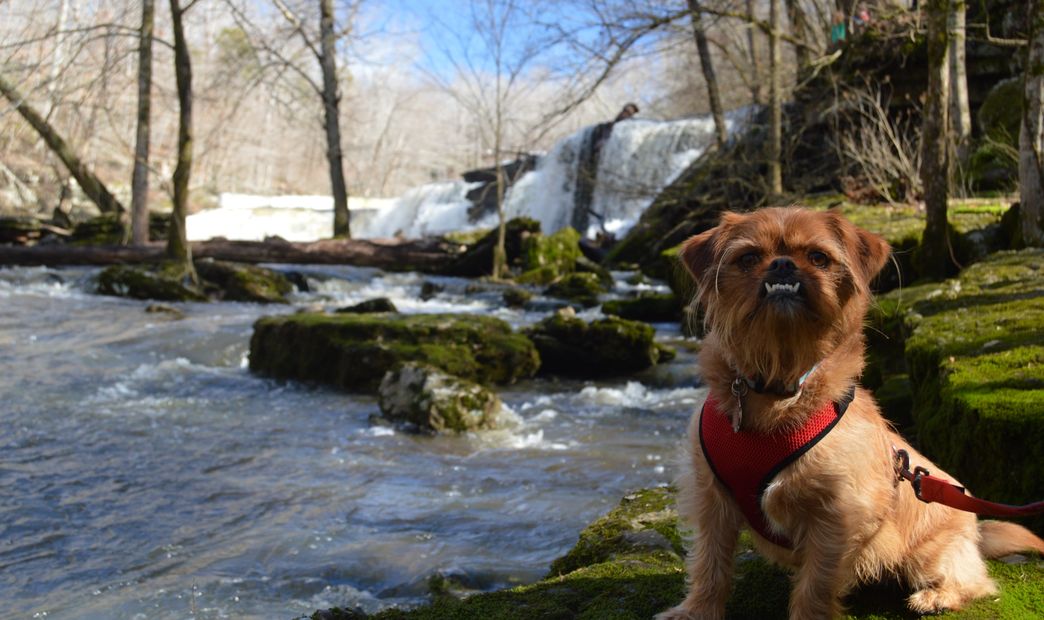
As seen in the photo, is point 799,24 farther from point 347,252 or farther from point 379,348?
point 379,348

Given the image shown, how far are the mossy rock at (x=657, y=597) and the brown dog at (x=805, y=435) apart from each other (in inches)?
4.1

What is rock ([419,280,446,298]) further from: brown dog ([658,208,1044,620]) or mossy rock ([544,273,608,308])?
brown dog ([658,208,1044,620])

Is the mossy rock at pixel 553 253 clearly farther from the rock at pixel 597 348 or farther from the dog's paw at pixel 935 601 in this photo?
the dog's paw at pixel 935 601

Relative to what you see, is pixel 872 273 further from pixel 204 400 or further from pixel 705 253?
pixel 204 400

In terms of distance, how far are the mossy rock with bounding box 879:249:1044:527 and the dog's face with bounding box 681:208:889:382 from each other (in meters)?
1.30

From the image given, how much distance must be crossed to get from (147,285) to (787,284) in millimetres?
17141

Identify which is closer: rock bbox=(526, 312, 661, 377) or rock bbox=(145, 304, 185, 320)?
rock bbox=(526, 312, 661, 377)

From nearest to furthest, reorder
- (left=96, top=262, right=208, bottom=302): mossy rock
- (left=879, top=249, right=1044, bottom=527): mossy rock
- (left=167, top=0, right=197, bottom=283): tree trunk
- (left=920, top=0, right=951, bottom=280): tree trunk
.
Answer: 1. (left=879, top=249, right=1044, bottom=527): mossy rock
2. (left=920, top=0, right=951, bottom=280): tree trunk
3. (left=96, top=262, right=208, bottom=302): mossy rock
4. (left=167, top=0, right=197, bottom=283): tree trunk

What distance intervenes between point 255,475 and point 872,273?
5470 millimetres

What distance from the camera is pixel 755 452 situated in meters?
2.71

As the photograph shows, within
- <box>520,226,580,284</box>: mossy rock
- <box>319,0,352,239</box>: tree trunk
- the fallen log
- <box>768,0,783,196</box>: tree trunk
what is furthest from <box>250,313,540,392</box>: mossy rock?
<box>319,0,352,239</box>: tree trunk

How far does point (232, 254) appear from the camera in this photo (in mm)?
23250

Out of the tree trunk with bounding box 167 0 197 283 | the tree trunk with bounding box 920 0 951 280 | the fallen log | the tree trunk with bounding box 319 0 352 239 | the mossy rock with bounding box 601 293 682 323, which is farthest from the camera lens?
the tree trunk with bounding box 319 0 352 239

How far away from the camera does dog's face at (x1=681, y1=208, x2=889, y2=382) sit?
2693 mm
